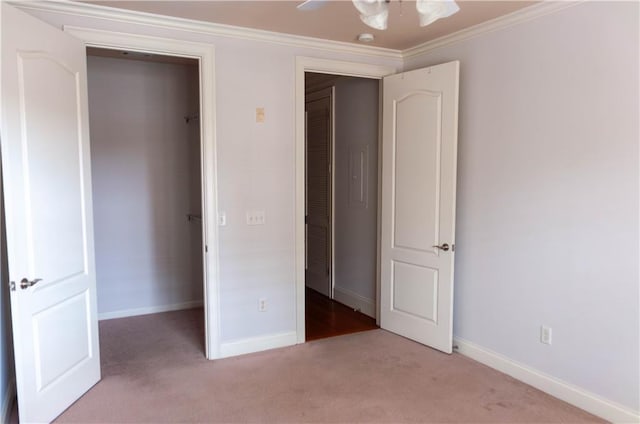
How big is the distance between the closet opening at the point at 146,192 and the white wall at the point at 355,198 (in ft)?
4.97

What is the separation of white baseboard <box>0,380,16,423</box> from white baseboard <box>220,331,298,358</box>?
4.47 ft

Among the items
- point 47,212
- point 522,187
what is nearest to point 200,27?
point 47,212

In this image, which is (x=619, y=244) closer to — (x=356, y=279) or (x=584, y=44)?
(x=584, y=44)

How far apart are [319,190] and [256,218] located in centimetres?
191

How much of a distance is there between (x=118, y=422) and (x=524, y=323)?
2.69 m

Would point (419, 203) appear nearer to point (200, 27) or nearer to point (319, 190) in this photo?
point (319, 190)

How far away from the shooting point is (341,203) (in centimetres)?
507

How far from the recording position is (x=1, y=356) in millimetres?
2678

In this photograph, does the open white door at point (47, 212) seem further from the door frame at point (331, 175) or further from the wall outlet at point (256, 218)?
the door frame at point (331, 175)

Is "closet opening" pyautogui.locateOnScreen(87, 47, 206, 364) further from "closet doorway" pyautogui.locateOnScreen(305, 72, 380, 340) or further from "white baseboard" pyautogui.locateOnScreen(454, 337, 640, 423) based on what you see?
"white baseboard" pyautogui.locateOnScreen(454, 337, 640, 423)

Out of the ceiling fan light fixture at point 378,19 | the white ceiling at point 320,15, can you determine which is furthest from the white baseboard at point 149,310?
the ceiling fan light fixture at point 378,19

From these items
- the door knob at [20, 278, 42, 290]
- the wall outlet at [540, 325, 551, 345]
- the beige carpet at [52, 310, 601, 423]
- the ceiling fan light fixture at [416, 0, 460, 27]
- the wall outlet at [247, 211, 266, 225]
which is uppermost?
the ceiling fan light fixture at [416, 0, 460, 27]

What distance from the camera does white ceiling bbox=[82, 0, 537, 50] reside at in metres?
2.91

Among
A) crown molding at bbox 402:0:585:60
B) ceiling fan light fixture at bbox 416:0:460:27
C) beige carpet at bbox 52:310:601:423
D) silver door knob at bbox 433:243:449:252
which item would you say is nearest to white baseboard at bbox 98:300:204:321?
beige carpet at bbox 52:310:601:423
